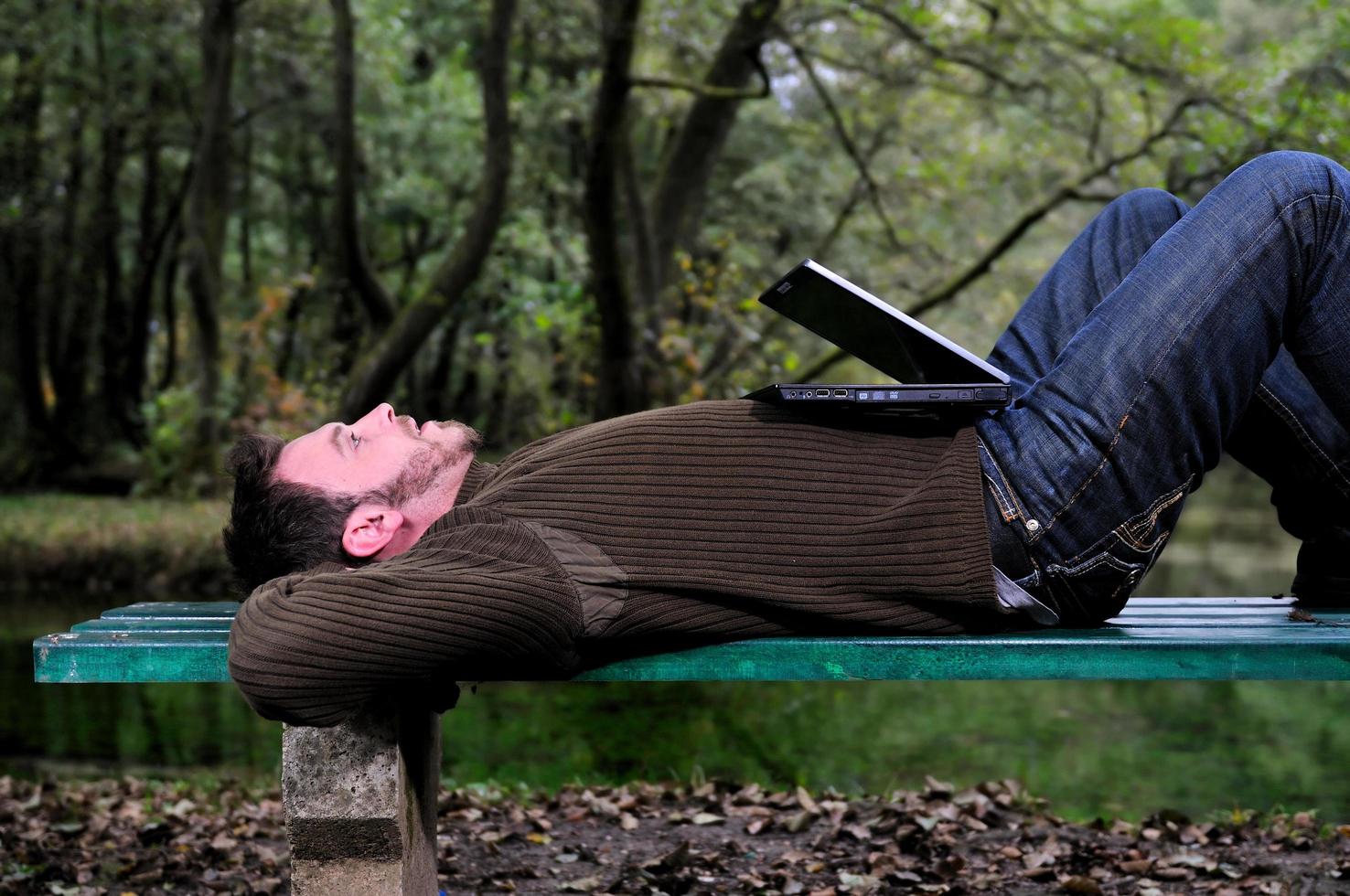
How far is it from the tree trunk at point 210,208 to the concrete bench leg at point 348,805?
13.5 meters

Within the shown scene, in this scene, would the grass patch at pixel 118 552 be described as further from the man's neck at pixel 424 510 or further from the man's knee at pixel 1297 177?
the man's knee at pixel 1297 177

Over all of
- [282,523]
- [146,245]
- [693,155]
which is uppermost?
[693,155]

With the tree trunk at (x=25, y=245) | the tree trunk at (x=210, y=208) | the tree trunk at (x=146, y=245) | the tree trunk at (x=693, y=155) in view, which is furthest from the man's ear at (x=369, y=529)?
the tree trunk at (x=146, y=245)

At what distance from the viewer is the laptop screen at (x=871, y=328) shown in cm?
281

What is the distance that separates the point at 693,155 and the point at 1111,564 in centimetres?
1055

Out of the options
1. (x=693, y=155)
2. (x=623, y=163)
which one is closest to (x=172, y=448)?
(x=693, y=155)

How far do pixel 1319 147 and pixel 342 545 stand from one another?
9393 mm

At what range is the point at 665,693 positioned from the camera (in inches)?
350

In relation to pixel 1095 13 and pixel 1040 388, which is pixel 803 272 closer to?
pixel 1040 388

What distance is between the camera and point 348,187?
1280 centimetres

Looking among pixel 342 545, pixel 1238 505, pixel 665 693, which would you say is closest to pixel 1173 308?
pixel 342 545

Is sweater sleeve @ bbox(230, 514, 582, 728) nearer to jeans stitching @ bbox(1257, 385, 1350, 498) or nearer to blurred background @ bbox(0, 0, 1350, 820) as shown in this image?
jeans stitching @ bbox(1257, 385, 1350, 498)

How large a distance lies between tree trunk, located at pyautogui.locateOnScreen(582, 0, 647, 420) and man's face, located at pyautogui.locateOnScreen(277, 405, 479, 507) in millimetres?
7547

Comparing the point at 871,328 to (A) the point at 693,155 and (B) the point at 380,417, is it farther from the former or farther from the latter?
(A) the point at 693,155
